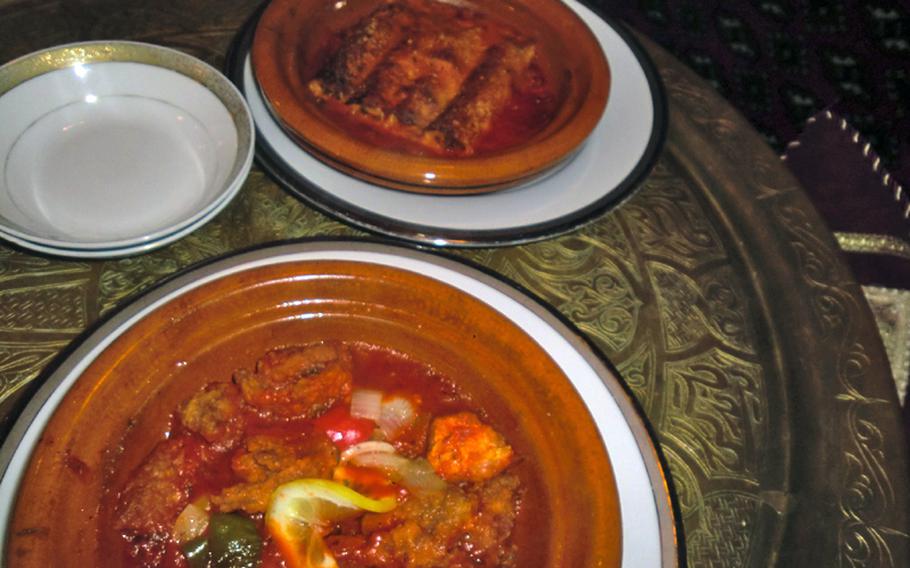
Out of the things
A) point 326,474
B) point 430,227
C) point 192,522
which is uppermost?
point 430,227

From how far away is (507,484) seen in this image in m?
1.01

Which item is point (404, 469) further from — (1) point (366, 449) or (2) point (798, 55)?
(2) point (798, 55)

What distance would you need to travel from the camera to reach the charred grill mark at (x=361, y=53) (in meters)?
1.41

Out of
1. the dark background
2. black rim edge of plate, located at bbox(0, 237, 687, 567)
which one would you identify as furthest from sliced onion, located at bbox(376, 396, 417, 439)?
the dark background

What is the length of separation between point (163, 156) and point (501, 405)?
0.74 m

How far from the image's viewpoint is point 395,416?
1.09 metres

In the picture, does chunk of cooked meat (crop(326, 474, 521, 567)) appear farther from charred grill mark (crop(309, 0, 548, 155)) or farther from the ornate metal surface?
Answer: charred grill mark (crop(309, 0, 548, 155))

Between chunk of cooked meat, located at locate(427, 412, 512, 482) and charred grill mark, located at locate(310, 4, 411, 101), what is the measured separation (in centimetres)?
69

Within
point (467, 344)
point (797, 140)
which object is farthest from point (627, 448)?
point (797, 140)

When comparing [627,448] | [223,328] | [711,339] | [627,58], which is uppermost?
[627,58]

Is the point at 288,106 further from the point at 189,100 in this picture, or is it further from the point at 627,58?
the point at 627,58

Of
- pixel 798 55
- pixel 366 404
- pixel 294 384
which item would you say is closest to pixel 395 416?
pixel 366 404

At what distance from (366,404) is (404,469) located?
4.8 inches

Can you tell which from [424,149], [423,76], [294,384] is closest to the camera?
[294,384]
